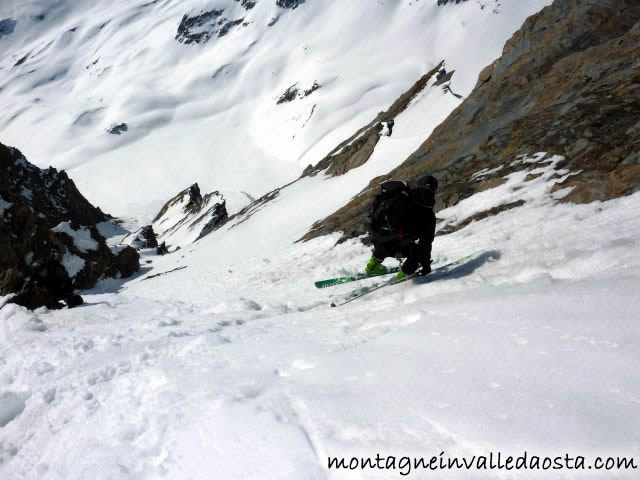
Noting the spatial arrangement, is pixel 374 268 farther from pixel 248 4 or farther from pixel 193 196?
pixel 248 4

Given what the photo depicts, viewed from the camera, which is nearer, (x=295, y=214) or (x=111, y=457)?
(x=111, y=457)

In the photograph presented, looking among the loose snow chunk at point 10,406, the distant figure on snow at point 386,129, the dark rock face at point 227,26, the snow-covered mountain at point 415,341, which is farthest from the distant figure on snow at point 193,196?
the dark rock face at point 227,26

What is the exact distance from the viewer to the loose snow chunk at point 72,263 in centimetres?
2692

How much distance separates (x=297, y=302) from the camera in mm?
8188

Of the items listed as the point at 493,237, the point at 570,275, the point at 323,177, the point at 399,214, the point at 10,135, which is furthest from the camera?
the point at 10,135

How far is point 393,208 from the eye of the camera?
20.6 feet

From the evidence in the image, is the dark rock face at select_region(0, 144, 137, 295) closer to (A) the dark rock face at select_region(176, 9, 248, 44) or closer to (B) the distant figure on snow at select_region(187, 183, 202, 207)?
(B) the distant figure on snow at select_region(187, 183, 202, 207)

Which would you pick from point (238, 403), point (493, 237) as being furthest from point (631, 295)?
point (493, 237)

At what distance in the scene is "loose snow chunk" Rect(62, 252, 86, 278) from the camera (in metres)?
26.9

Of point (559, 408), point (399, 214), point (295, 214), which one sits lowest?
point (559, 408)

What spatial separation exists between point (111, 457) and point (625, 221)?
6.88m

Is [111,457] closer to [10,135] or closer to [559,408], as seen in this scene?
[559,408]

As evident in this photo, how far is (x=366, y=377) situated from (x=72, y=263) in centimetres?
2978

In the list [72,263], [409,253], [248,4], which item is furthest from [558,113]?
[248,4]
